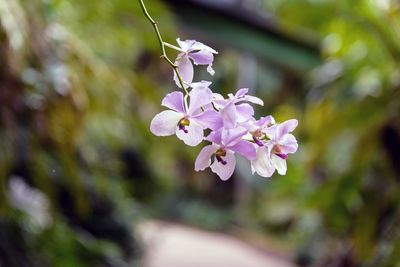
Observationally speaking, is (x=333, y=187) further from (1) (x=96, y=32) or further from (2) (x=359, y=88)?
(1) (x=96, y=32)

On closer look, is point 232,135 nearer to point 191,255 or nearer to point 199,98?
point 199,98

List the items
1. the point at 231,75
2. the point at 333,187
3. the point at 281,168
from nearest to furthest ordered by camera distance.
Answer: the point at 281,168 → the point at 333,187 → the point at 231,75

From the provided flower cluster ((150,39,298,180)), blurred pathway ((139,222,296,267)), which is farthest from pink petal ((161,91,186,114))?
blurred pathway ((139,222,296,267))

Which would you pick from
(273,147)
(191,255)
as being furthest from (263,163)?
(191,255)

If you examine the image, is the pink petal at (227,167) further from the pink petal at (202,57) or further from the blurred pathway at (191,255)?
the blurred pathway at (191,255)

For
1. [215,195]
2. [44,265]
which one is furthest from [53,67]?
[215,195]

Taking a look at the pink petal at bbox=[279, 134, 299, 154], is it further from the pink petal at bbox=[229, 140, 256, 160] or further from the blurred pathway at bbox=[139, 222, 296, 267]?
the blurred pathway at bbox=[139, 222, 296, 267]
